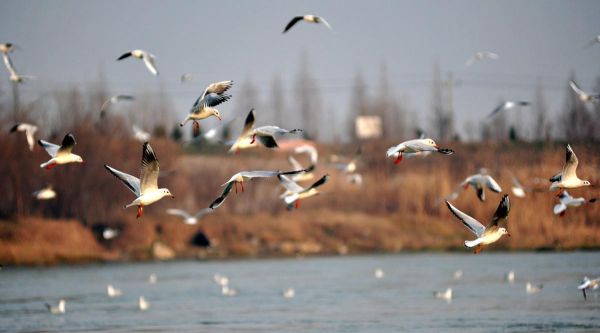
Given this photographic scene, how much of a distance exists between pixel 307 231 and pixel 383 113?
61.6 metres

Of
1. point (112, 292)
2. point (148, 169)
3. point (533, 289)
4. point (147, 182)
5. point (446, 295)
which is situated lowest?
point (112, 292)

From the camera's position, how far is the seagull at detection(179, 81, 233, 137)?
18.4 meters

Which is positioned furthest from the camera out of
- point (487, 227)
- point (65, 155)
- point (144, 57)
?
point (144, 57)

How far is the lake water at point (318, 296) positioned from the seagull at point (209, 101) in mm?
5301

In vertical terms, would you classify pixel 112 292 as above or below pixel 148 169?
below

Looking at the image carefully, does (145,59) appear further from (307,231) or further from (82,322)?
(307,231)

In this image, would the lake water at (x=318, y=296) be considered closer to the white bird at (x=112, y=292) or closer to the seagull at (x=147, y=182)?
the white bird at (x=112, y=292)

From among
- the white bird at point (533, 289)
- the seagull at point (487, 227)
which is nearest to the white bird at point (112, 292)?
the white bird at point (533, 289)

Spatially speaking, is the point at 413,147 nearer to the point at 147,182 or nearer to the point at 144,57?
the point at 147,182

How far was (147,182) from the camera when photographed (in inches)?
690

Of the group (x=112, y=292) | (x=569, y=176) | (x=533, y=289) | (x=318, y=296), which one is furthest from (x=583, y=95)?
(x=112, y=292)

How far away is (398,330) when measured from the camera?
21406 millimetres

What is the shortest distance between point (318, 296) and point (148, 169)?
1207cm

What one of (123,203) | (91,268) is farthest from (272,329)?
(123,203)
